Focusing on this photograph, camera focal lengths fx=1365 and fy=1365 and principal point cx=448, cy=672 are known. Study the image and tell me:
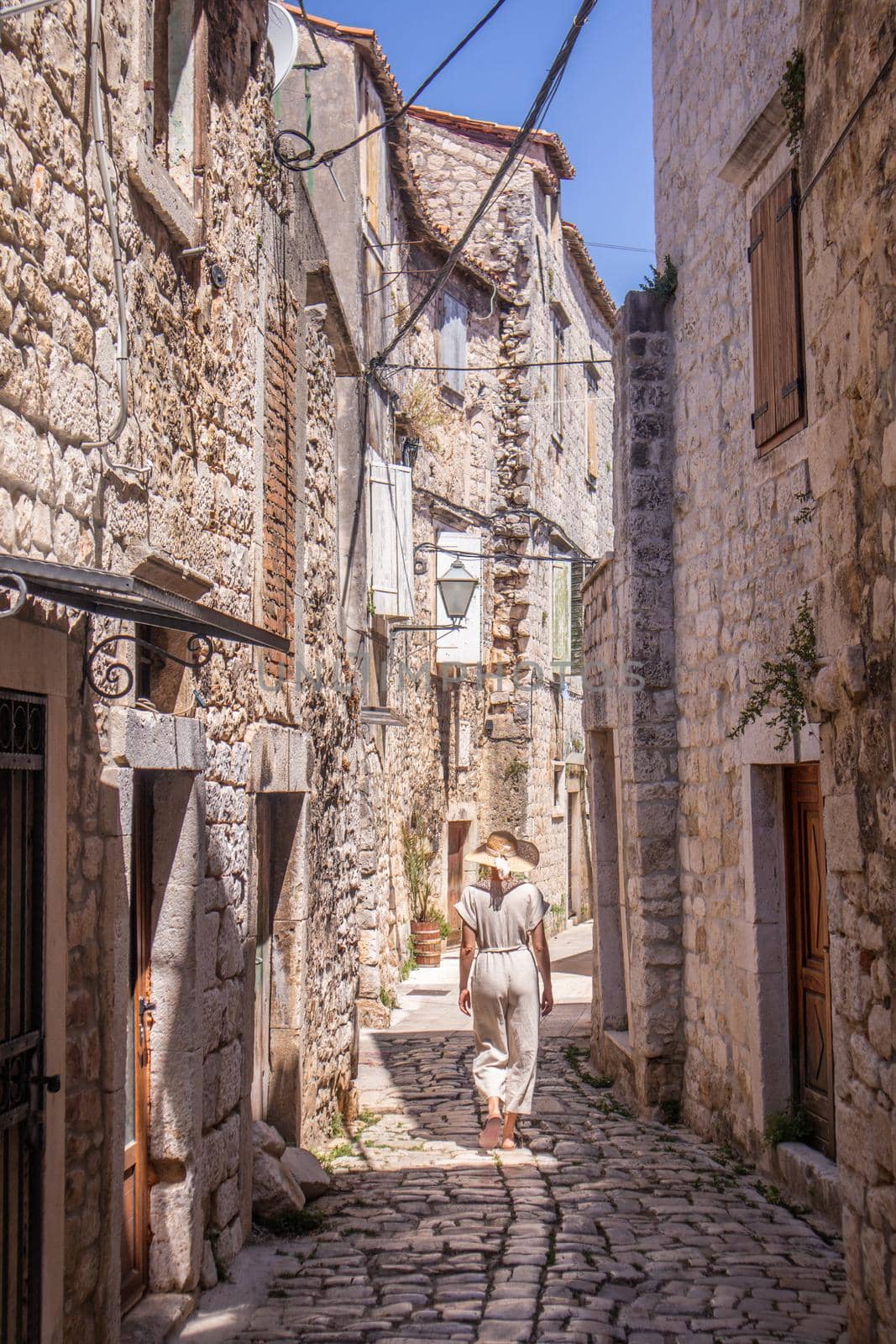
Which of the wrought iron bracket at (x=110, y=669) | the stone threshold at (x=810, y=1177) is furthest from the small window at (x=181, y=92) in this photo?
the stone threshold at (x=810, y=1177)

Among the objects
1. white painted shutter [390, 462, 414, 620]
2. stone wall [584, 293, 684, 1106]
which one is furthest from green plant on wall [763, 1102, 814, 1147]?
white painted shutter [390, 462, 414, 620]

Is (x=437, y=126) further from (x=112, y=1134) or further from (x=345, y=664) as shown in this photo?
(x=112, y=1134)

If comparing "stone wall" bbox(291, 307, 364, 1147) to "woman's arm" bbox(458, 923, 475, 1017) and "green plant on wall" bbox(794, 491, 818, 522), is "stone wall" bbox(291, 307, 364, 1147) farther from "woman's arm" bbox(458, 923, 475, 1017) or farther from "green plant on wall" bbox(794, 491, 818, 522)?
"green plant on wall" bbox(794, 491, 818, 522)

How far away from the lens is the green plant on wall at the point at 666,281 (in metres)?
8.16

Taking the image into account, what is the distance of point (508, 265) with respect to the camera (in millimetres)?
19141

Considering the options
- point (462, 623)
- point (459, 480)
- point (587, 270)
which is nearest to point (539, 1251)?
point (462, 623)

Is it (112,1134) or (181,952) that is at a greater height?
(181,952)

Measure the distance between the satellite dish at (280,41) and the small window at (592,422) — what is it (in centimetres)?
1739

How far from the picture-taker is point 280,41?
22.0 feet

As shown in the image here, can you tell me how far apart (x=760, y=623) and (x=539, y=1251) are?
2.94 meters

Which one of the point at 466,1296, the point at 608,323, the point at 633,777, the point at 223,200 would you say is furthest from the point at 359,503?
the point at 608,323

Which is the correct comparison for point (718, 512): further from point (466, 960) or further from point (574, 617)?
point (574, 617)

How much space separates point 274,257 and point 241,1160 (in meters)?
4.03

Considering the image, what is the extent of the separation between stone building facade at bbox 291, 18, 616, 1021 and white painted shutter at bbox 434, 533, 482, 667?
0.09ft
